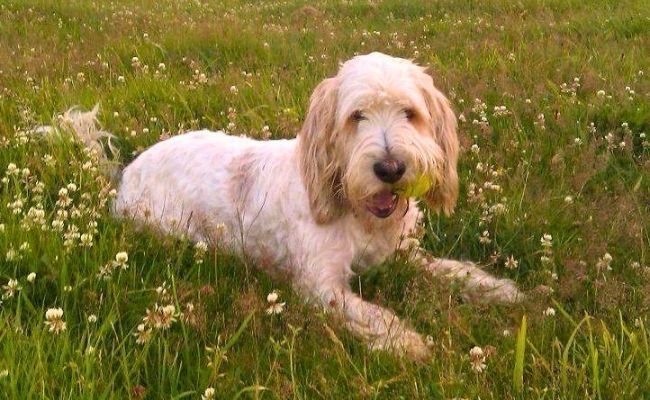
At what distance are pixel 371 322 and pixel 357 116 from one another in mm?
1367

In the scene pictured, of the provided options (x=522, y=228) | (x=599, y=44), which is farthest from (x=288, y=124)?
(x=599, y=44)

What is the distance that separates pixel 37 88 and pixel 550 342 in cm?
656

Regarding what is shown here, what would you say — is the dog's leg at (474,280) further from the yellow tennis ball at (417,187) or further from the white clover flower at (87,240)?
the white clover flower at (87,240)

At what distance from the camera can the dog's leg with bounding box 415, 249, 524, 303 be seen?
183 inches

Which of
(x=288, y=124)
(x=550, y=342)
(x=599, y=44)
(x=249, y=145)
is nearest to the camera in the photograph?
(x=550, y=342)

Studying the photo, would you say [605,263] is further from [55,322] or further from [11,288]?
[11,288]

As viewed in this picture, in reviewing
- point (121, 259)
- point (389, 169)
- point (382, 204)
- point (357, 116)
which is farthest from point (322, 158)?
point (121, 259)

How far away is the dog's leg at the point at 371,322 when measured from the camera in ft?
12.1

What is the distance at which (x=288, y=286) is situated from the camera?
4.79 meters

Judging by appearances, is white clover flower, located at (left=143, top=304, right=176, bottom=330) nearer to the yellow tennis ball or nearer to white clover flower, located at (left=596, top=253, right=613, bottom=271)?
the yellow tennis ball

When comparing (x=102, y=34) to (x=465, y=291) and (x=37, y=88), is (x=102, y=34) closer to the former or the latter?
(x=37, y=88)

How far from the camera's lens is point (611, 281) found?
4434 mm

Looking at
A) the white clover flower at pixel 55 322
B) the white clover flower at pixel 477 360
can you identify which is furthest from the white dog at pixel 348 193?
the white clover flower at pixel 55 322

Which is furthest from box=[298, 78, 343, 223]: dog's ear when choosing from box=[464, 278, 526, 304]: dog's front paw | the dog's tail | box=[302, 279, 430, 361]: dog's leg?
the dog's tail
